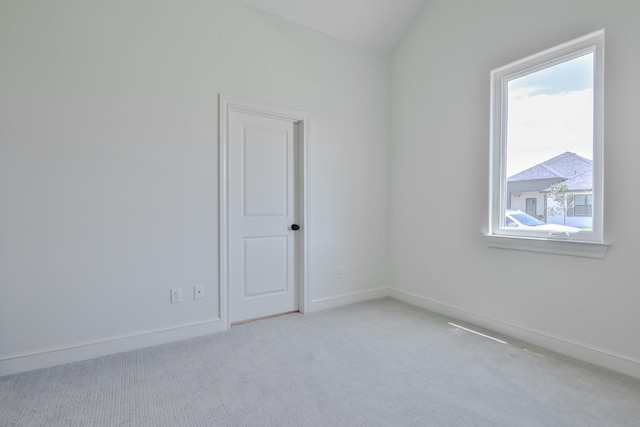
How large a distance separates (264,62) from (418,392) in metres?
3.00

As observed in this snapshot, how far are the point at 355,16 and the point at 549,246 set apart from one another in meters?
2.88

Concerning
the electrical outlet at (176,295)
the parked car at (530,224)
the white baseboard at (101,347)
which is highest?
the parked car at (530,224)

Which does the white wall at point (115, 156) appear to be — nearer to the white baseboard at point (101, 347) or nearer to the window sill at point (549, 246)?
the white baseboard at point (101, 347)

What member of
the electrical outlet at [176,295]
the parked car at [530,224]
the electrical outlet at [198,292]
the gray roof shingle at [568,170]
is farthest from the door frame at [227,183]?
the gray roof shingle at [568,170]

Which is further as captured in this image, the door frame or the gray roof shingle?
the door frame

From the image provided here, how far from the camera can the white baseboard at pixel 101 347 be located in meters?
2.10

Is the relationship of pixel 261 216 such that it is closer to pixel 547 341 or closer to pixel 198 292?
pixel 198 292

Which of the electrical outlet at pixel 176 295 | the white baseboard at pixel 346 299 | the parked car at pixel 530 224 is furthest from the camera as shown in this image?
the white baseboard at pixel 346 299

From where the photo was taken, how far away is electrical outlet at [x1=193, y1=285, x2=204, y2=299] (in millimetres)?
2732

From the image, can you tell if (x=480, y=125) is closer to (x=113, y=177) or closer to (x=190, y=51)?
(x=190, y=51)

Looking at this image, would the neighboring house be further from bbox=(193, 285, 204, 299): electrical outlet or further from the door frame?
bbox=(193, 285, 204, 299): electrical outlet

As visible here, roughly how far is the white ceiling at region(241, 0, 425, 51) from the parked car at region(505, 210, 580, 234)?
2.40 meters

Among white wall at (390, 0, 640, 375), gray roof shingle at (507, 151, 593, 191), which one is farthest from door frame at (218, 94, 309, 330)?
gray roof shingle at (507, 151, 593, 191)

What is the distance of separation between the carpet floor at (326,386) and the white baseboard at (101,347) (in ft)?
0.21
